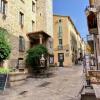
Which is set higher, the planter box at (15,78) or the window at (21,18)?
the window at (21,18)

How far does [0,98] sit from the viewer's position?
1058 centimetres

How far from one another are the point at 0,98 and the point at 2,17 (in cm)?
1170

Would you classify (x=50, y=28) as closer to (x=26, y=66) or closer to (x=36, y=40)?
(x=36, y=40)

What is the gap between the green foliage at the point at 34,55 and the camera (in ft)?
77.4

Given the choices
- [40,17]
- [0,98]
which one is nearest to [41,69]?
[40,17]

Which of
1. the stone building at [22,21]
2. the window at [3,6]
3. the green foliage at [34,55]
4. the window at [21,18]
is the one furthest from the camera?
the window at [21,18]

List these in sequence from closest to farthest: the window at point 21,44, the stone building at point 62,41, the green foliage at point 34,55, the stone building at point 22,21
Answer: the stone building at point 22,21 → the green foliage at point 34,55 → the window at point 21,44 → the stone building at point 62,41

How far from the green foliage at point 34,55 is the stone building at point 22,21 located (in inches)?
35.3

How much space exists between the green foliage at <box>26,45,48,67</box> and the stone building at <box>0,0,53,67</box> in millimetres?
896

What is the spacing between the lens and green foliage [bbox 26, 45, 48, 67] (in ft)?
77.4

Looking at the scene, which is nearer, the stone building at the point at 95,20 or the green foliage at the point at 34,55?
the stone building at the point at 95,20

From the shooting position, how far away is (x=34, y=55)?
23.7 meters

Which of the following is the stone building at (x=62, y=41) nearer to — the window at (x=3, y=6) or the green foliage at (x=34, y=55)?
the green foliage at (x=34, y=55)

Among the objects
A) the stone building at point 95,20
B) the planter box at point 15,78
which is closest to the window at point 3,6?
the planter box at point 15,78
